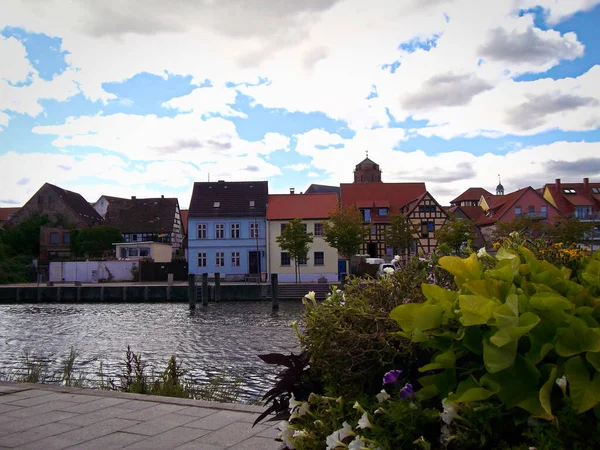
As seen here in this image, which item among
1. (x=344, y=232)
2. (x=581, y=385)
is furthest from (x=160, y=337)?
(x=344, y=232)

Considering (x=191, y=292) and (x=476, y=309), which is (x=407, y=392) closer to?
(x=476, y=309)

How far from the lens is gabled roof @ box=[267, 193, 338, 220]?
56.8 meters

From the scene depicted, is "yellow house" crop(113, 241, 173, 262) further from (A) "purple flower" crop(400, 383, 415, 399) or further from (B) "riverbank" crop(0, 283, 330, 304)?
(A) "purple flower" crop(400, 383, 415, 399)

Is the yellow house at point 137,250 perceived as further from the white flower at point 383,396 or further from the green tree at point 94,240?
the white flower at point 383,396

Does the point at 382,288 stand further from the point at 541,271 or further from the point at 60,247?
the point at 60,247

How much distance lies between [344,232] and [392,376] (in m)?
48.6

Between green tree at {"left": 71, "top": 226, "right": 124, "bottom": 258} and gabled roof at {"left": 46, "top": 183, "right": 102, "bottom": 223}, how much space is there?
1012cm

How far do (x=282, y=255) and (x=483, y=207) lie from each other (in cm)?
5126

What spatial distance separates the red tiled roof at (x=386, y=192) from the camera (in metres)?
68.8

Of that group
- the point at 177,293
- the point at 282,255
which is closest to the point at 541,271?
the point at 177,293

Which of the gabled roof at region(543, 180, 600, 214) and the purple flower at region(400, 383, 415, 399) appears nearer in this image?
the purple flower at region(400, 383, 415, 399)

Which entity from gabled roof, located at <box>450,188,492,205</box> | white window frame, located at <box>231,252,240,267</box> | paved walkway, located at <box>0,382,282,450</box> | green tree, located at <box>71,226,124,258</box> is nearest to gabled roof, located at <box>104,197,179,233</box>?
green tree, located at <box>71,226,124,258</box>

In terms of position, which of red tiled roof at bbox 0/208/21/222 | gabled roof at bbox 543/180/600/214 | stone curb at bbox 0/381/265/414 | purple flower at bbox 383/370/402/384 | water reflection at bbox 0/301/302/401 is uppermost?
red tiled roof at bbox 0/208/21/222

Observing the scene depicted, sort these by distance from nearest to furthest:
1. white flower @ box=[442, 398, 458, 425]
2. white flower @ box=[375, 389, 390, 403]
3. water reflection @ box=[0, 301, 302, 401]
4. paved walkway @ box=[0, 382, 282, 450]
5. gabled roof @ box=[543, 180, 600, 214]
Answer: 1. white flower @ box=[442, 398, 458, 425]
2. white flower @ box=[375, 389, 390, 403]
3. paved walkway @ box=[0, 382, 282, 450]
4. water reflection @ box=[0, 301, 302, 401]
5. gabled roof @ box=[543, 180, 600, 214]
